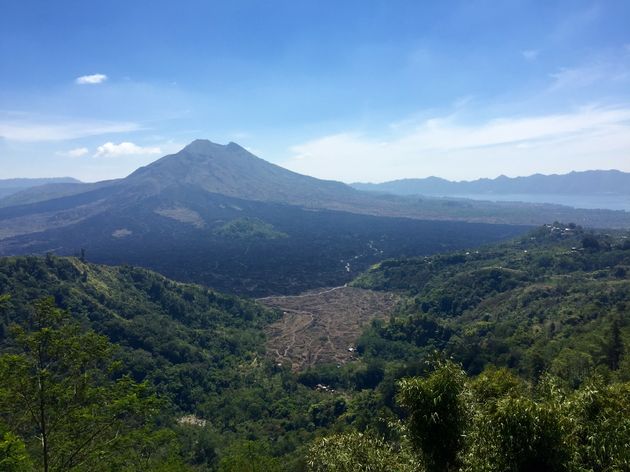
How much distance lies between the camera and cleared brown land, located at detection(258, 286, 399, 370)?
51.0m

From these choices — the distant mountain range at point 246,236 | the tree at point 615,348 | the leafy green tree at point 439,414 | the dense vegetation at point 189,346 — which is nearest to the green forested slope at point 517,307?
the tree at point 615,348

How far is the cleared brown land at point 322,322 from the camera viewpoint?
5103cm

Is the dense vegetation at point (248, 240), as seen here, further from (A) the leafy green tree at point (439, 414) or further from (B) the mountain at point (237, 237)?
(A) the leafy green tree at point (439, 414)

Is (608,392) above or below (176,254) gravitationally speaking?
Result: above

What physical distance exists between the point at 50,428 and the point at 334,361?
41.2 metres

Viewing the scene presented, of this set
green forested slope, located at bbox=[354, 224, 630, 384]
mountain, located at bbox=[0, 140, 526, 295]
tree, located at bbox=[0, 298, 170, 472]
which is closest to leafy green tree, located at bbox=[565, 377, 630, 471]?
tree, located at bbox=[0, 298, 170, 472]

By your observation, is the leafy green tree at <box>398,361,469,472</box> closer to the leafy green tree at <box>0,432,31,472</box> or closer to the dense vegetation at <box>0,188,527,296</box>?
the leafy green tree at <box>0,432,31,472</box>

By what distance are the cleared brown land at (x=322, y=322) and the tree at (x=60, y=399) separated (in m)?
37.9

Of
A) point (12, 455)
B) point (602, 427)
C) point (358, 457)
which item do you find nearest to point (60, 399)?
point (12, 455)

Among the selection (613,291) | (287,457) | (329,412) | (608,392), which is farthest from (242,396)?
(613,291)

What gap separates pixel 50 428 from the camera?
379 inches

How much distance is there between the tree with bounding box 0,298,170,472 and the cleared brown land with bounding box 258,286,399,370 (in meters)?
37.9

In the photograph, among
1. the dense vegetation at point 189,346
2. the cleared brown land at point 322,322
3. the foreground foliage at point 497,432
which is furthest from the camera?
the cleared brown land at point 322,322

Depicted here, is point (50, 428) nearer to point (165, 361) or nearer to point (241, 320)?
point (165, 361)
